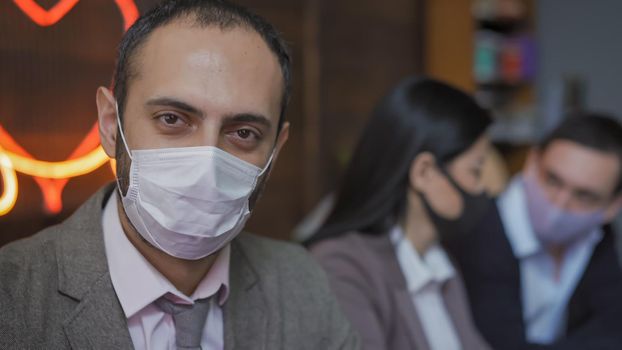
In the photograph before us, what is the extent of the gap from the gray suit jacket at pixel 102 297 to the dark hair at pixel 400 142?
47 centimetres

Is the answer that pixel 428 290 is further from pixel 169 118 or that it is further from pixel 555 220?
pixel 169 118

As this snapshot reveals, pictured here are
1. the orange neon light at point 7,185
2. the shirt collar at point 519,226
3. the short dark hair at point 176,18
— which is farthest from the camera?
the shirt collar at point 519,226

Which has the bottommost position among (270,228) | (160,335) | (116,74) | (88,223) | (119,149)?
(270,228)

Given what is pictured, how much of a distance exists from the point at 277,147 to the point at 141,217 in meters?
0.33

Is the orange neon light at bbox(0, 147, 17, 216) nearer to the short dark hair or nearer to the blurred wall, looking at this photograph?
the short dark hair

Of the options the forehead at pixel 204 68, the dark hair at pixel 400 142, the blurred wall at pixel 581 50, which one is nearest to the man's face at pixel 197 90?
the forehead at pixel 204 68

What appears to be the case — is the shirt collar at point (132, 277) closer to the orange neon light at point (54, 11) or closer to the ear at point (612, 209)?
the orange neon light at point (54, 11)

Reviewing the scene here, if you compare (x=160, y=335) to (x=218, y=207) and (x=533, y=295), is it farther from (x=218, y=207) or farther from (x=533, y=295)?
(x=533, y=295)

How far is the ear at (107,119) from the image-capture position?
1228 millimetres

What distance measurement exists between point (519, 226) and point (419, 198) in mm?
623

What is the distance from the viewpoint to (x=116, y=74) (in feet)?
4.12

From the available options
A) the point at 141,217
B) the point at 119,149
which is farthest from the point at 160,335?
the point at 119,149

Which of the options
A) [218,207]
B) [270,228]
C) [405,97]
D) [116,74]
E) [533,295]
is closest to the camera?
[218,207]

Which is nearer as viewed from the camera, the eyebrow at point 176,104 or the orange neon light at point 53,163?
the eyebrow at point 176,104
